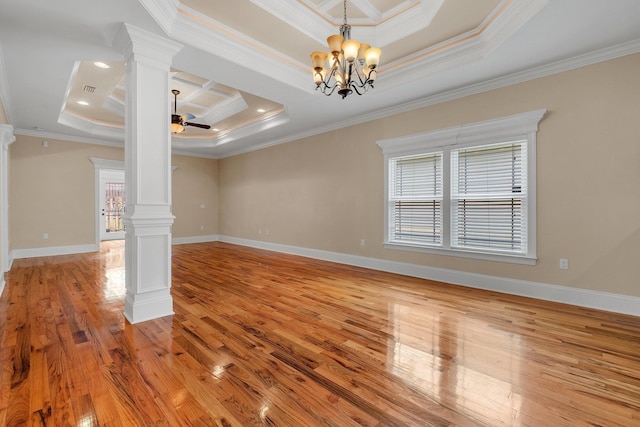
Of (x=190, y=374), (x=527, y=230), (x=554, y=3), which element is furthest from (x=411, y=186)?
(x=190, y=374)

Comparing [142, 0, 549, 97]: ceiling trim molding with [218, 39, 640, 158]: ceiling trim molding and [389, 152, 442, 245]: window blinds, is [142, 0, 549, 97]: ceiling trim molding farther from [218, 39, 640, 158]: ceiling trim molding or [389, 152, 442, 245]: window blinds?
[389, 152, 442, 245]: window blinds

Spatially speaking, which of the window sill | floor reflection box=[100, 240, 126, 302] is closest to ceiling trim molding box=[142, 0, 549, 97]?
the window sill

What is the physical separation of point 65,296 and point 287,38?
432 centimetres

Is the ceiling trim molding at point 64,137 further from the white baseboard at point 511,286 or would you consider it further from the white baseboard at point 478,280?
the white baseboard at point 511,286

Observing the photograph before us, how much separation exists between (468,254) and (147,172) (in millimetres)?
4294

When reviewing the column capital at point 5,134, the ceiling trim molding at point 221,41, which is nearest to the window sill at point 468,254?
the ceiling trim molding at point 221,41

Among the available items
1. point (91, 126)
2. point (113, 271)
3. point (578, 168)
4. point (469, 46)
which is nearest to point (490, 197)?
point (578, 168)

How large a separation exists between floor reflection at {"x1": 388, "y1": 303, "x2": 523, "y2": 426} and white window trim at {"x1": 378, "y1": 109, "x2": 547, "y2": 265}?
4.88 ft

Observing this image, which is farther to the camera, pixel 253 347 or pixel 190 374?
pixel 253 347

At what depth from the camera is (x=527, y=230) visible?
3.75 meters

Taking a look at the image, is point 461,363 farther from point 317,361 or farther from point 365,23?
point 365,23

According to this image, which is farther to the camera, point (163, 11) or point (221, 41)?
point (221, 41)

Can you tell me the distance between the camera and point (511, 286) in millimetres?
3840

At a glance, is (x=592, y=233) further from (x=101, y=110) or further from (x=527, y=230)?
(x=101, y=110)
